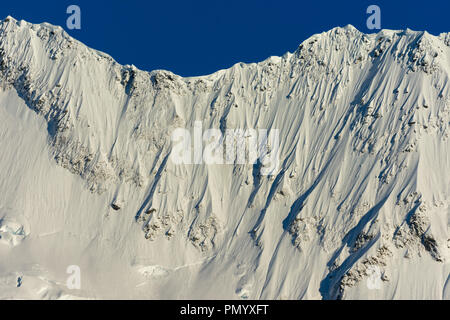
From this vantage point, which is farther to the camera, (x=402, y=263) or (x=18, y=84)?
(x=18, y=84)

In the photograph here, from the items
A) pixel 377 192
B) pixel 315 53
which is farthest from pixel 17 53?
pixel 377 192

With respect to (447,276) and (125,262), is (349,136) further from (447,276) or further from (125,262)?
(125,262)
